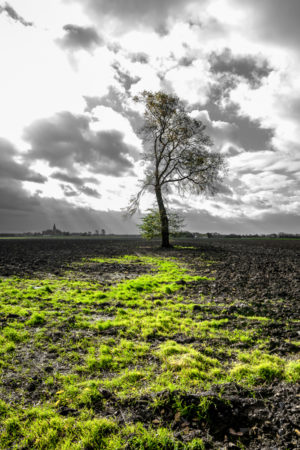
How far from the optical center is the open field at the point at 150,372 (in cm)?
393

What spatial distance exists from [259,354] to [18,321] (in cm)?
780

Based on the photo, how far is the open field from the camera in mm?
3926

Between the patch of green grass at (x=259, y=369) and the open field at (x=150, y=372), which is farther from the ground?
the patch of green grass at (x=259, y=369)

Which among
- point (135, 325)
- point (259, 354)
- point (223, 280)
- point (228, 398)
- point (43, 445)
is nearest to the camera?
point (43, 445)

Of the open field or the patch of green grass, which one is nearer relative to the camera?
the open field

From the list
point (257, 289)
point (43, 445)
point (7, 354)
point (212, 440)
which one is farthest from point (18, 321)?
point (257, 289)

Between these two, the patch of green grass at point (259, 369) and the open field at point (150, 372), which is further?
the patch of green grass at point (259, 369)

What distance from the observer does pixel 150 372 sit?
554 cm

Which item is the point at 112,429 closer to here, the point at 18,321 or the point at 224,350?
the point at 224,350

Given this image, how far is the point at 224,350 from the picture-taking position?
21.6 feet

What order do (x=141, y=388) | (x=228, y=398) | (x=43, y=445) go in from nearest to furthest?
(x=43, y=445), (x=228, y=398), (x=141, y=388)

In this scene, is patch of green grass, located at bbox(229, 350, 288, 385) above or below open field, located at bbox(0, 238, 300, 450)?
above

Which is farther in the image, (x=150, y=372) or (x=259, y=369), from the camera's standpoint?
(x=150, y=372)

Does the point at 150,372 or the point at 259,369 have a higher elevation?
the point at 259,369
